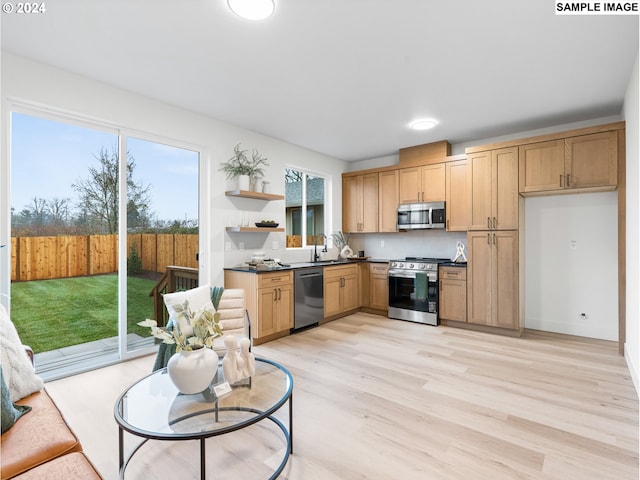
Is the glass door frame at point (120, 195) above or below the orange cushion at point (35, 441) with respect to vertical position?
above

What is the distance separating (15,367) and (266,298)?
249 cm

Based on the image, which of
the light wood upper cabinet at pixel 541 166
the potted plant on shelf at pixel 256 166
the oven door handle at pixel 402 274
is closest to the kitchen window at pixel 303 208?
the potted plant on shelf at pixel 256 166

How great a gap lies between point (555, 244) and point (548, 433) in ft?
9.85

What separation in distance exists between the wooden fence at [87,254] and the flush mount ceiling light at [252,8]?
7.93 feet

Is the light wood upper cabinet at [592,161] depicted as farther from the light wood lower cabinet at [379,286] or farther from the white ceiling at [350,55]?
the light wood lower cabinet at [379,286]

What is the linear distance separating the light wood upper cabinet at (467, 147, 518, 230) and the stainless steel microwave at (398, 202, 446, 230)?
0.46 m

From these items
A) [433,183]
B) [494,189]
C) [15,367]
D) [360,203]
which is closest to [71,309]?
[15,367]

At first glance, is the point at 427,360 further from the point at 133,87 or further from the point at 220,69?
the point at 133,87

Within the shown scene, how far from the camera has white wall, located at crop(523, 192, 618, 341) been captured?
4.02 m

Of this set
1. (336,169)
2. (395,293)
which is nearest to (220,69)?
(336,169)

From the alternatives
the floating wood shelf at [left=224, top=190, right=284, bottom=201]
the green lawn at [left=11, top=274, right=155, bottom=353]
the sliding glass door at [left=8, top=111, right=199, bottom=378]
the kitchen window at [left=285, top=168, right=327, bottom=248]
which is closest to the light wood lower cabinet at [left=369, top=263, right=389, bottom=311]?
the kitchen window at [left=285, top=168, right=327, bottom=248]

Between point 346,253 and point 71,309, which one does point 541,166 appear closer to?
point 346,253

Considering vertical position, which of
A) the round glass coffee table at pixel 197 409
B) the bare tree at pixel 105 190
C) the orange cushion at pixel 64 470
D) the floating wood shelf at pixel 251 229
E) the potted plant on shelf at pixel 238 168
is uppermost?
the potted plant on shelf at pixel 238 168

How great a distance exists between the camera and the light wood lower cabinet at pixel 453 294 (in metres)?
4.57
